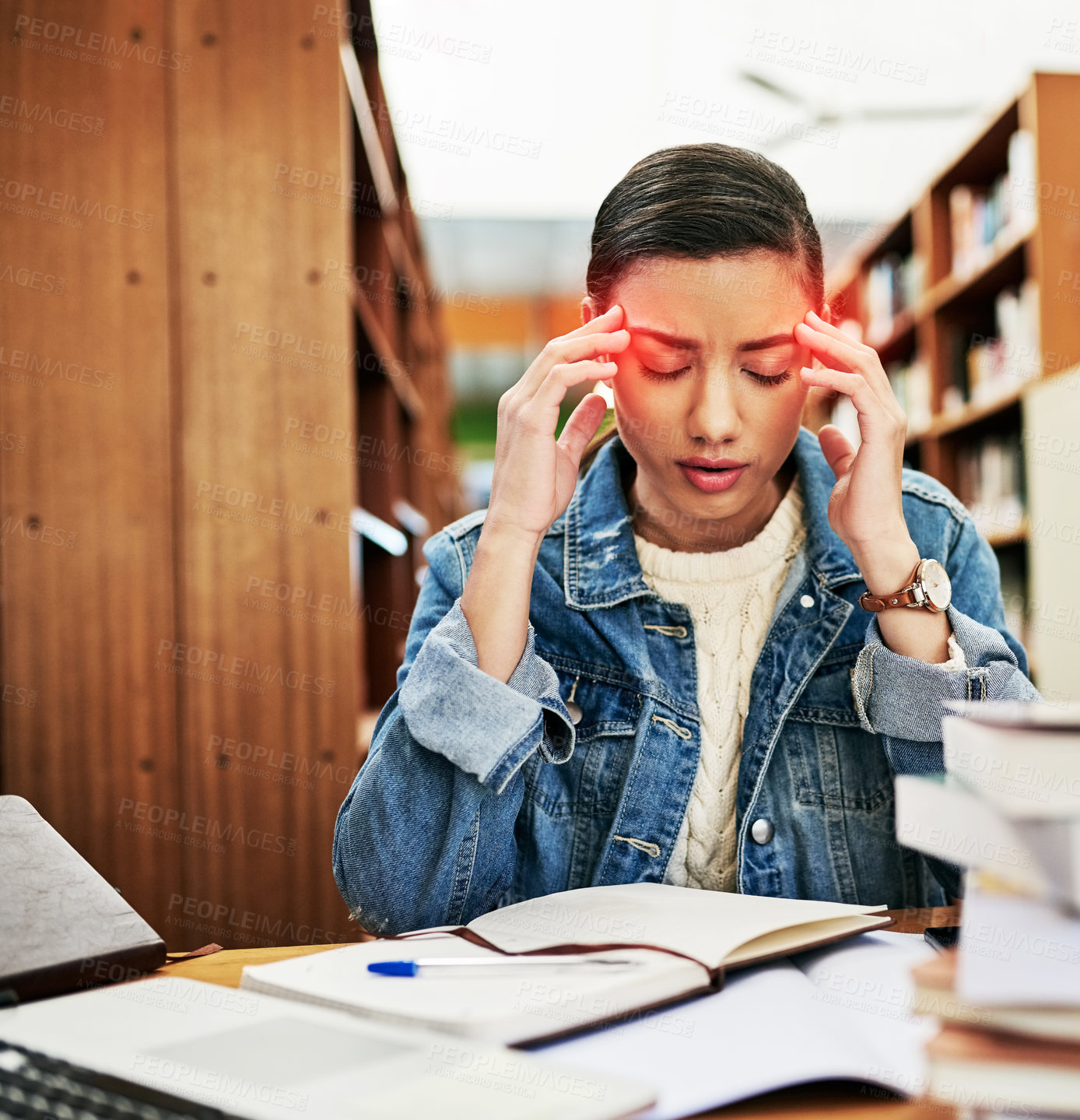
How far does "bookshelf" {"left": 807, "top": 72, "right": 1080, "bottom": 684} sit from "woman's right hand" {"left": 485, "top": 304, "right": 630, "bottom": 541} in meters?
1.45

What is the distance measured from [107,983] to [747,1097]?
17.5 inches

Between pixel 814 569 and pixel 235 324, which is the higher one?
pixel 235 324

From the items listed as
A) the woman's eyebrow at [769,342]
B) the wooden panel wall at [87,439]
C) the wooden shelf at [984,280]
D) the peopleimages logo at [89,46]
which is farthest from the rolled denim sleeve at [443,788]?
the wooden shelf at [984,280]

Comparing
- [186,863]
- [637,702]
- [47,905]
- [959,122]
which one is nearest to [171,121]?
[186,863]

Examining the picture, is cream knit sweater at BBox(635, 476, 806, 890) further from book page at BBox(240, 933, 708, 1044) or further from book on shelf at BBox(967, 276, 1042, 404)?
book on shelf at BBox(967, 276, 1042, 404)

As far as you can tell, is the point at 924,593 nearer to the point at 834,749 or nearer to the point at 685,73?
the point at 834,749

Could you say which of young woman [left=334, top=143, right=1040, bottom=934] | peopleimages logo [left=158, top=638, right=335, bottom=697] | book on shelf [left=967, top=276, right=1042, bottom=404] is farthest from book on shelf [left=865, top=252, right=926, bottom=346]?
young woman [left=334, top=143, right=1040, bottom=934]

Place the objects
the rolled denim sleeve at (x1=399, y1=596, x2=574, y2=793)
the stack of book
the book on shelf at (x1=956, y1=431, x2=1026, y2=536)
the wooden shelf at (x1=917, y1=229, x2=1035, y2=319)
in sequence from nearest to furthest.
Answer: the stack of book, the rolled denim sleeve at (x1=399, y1=596, x2=574, y2=793), the wooden shelf at (x1=917, y1=229, x2=1035, y2=319), the book on shelf at (x1=956, y1=431, x2=1026, y2=536)

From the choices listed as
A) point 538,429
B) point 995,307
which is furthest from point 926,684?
point 995,307

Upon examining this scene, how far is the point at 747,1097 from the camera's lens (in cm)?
52

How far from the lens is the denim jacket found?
0.97 m

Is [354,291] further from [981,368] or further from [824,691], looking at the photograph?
[981,368]

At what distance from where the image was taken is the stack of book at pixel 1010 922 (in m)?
0.44

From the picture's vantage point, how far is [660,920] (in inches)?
29.1
